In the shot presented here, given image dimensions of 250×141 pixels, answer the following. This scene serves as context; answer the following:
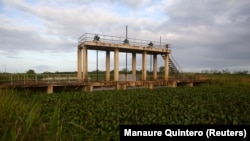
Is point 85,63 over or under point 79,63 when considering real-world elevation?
under

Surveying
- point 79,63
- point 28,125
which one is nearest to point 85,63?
point 79,63

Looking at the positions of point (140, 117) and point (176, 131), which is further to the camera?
point (140, 117)

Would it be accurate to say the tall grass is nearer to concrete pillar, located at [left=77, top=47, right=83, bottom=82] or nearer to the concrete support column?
the concrete support column

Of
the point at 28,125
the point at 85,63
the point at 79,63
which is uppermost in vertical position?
the point at 79,63

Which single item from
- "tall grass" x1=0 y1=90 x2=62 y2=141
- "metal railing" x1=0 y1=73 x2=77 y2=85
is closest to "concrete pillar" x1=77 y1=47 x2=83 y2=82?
"metal railing" x1=0 y1=73 x2=77 y2=85

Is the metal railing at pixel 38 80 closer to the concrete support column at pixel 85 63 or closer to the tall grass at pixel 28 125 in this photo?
the concrete support column at pixel 85 63

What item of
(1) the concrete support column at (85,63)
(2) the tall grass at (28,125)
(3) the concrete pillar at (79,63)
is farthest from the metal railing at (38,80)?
(2) the tall grass at (28,125)

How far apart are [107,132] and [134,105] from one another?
627cm

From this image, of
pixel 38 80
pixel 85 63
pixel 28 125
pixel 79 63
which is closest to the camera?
pixel 28 125

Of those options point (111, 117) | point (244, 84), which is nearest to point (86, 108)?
point (111, 117)

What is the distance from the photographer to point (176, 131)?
22.7ft

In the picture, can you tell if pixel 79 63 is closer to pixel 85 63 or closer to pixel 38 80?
pixel 85 63

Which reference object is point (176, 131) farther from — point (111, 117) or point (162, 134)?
point (111, 117)

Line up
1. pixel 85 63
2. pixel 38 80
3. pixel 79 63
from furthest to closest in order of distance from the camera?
pixel 79 63
pixel 85 63
pixel 38 80
